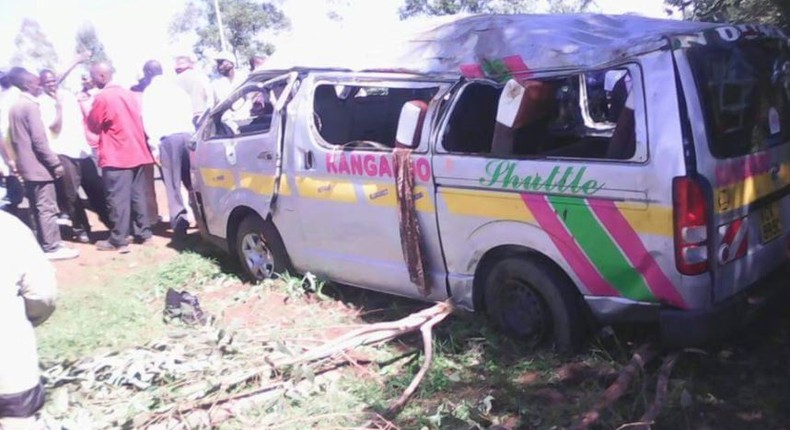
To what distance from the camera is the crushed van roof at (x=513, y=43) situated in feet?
11.9

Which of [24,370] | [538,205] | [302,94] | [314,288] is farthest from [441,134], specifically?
[24,370]

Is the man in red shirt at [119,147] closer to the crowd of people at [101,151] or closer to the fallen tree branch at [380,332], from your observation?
the crowd of people at [101,151]

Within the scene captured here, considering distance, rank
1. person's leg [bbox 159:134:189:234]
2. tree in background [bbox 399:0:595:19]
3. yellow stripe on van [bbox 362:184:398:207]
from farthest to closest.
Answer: tree in background [bbox 399:0:595:19], person's leg [bbox 159:134:189:234], yellow stripe on van [bbox 362:184:398:207]

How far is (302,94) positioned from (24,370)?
2724 mm

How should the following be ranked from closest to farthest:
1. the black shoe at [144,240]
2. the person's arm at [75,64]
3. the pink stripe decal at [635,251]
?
the pink stripe decal at [635,251], the black shoe at [144,240], the person's arm at [75,64]

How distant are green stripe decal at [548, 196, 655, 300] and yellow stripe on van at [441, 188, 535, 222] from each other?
8.6 inches

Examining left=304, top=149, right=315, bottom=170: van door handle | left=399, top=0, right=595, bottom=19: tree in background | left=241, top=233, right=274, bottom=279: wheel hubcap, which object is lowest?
left=241, top=233, right=274, bottom=279: wheel hubcap

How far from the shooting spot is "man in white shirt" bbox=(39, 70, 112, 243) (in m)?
7.90

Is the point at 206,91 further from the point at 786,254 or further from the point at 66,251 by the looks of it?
the point at 786,254

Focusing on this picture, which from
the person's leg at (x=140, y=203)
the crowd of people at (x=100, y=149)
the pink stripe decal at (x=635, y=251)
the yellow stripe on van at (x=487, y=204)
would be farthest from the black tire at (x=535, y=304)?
the person's leg at (x=140, y=203)

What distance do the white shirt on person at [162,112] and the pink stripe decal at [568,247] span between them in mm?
4864

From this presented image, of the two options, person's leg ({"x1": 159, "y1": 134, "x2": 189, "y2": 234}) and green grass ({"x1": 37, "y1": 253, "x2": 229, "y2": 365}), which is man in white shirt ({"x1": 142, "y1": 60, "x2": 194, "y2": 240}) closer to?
person's leg ({"x1": 159, "y1": 134, "x2": 189, "y2": 234})

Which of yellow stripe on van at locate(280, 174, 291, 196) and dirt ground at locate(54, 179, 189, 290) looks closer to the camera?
yellow stripe on van at locate(280, 174, 291, 196)

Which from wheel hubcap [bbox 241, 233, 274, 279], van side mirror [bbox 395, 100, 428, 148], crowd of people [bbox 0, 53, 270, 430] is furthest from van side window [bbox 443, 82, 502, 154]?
crowd of people [bbox 0, 53, 270, 430]
